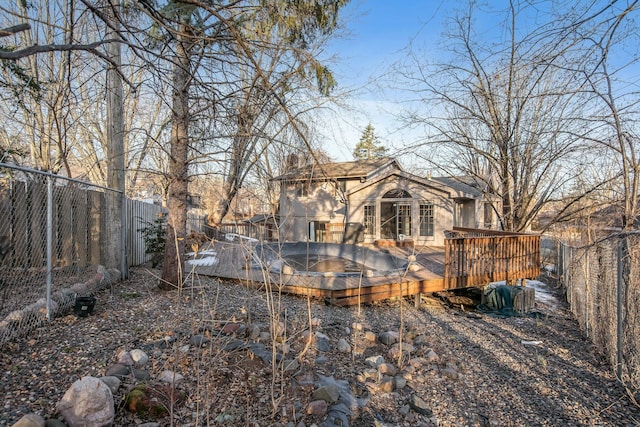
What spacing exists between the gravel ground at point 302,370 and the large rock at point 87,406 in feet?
0.40

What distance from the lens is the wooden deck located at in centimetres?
661

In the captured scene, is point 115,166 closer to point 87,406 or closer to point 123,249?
point 123,249

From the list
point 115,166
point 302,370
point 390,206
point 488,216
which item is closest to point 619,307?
point 302,370

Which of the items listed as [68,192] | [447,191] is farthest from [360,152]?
[68,192]

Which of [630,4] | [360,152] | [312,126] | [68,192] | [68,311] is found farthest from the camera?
[360,152]

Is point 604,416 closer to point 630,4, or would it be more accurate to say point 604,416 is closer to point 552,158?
point 630,4

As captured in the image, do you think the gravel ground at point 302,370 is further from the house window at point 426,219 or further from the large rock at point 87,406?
the house window at point 426,219

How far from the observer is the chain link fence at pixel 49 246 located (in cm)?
355

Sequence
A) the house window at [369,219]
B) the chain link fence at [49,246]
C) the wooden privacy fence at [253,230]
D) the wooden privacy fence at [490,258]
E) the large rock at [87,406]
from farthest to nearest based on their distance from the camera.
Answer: the house window at [369,219] < the wooden privacy fence at [490,258] < the chain link fence at [49,246] < the wooden privacy fence at [253,230] < the large rock at [87,406]

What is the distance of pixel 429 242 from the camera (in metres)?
13.7

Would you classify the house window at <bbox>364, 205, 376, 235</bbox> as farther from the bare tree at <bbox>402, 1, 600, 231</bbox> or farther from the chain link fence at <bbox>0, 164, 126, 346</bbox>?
the chain link fence at <bbox>0, 164, 126, 346</bbox>

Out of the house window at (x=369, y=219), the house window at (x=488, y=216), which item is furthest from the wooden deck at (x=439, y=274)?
the house window at (x=488, y=216)

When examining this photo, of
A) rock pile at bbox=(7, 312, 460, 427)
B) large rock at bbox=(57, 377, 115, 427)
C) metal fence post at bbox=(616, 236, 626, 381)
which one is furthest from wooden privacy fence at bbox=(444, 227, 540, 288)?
large rock at bbox=(57, 377, 115, 427)

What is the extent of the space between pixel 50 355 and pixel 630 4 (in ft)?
16.2
